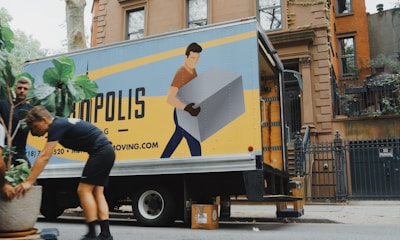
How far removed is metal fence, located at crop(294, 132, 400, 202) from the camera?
45.8ft

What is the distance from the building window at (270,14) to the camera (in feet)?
57.9

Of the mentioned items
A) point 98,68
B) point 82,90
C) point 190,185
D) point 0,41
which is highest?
point 98,68

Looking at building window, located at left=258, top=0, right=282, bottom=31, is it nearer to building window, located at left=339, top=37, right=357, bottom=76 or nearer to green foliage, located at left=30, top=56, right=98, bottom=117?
building window, located at left=339, top=37, right=357, bottom=76

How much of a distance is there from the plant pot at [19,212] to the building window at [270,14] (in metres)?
15.3

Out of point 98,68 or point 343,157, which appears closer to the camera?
point 98,68

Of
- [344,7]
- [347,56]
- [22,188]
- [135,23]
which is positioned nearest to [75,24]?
[135,23]

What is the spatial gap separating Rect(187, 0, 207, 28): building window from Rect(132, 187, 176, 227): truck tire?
40.6ft

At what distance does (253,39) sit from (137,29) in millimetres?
13750

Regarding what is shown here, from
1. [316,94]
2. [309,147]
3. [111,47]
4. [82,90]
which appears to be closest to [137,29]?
[316,94]

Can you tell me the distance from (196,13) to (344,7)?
9820 millimetres

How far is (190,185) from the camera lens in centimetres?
771

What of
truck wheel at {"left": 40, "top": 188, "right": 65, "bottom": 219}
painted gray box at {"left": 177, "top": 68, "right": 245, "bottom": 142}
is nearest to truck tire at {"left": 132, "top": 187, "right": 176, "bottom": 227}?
painted gray box at {"left": 177, "top": 68, "right": 245, "bottom": 142}

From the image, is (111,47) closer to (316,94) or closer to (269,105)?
(269,105)

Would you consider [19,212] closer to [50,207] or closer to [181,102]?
[181,102]
